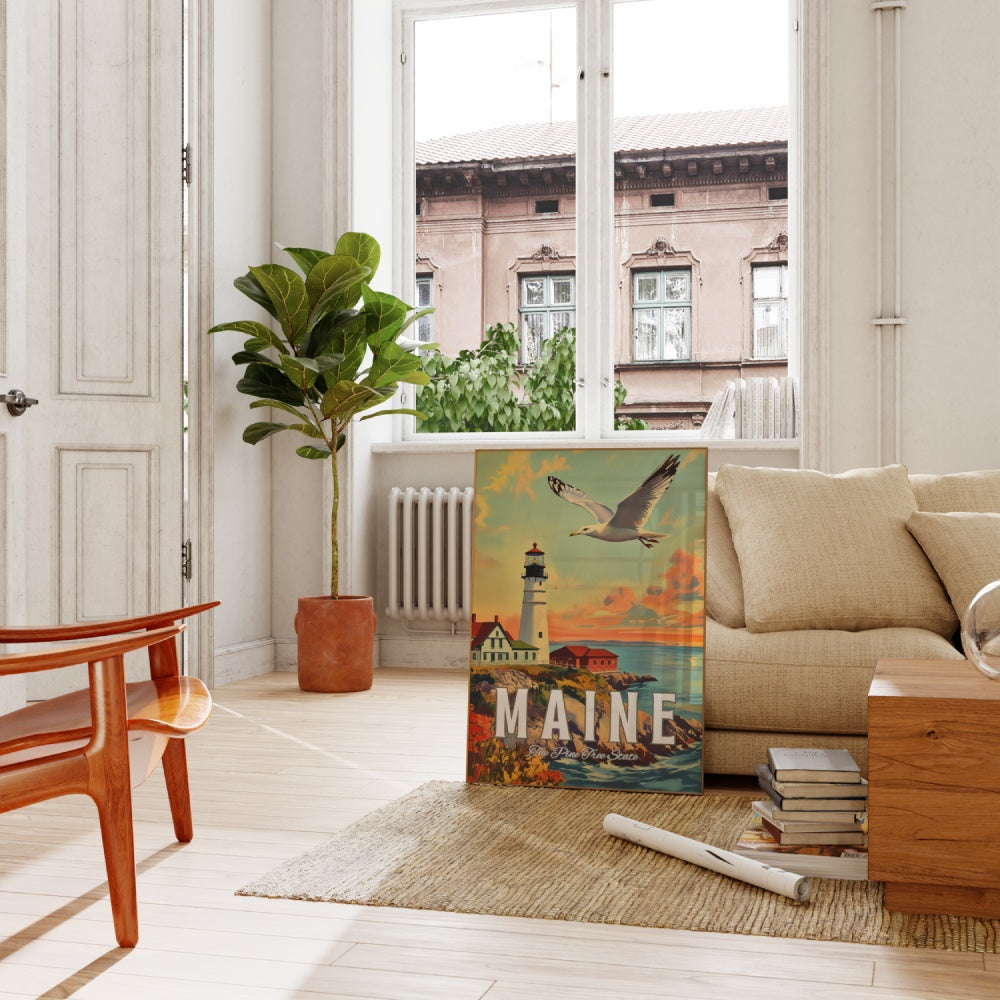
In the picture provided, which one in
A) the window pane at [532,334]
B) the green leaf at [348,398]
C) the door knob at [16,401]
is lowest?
the door knob at [16,401]

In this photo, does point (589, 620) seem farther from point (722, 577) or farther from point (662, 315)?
point (662, 315)

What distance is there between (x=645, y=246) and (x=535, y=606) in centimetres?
275

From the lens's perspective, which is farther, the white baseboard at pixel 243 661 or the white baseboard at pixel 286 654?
the white baseboard at pixel 286 654

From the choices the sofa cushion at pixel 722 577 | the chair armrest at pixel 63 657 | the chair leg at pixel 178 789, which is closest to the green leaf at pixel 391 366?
the sofa cushion at pixel 722 577

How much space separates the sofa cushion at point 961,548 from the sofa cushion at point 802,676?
0.55ft

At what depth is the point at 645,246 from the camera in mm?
5293

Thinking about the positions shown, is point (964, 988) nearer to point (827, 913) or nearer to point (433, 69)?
point (827, 913)

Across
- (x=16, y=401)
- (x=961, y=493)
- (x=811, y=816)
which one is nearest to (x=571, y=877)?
(x=811, y=816)

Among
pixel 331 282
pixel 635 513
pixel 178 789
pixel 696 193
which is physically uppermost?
pixel 696 193

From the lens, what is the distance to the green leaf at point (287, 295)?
4402 mm

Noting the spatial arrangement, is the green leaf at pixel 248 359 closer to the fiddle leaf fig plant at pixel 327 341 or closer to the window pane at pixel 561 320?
the fiddle leaf fig plant at pixel 327 341

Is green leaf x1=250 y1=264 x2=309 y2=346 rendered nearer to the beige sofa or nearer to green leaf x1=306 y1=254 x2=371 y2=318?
green leaf x1=306 y1=254 x2=371 y2=318

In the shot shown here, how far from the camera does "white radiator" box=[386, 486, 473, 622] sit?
512 centimetres

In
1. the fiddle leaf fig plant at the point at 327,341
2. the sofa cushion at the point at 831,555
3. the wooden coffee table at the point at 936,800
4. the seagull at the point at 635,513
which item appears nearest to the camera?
the wooden coffee table at the point at 936,800
